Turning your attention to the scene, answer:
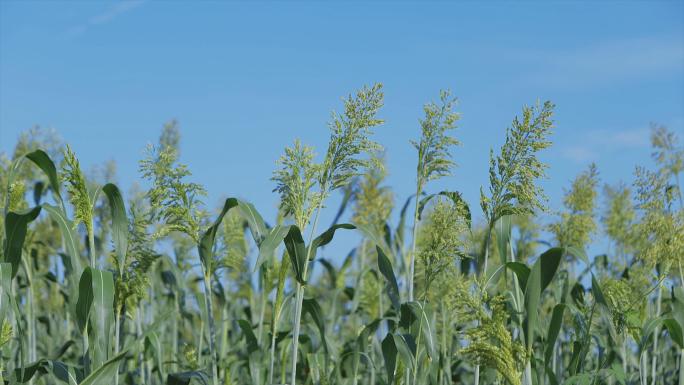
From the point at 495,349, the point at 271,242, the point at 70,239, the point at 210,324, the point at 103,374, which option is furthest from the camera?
the point at 210,324

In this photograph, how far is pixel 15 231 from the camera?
4598mm

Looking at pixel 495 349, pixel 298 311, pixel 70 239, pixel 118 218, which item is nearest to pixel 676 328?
pixel 495 349

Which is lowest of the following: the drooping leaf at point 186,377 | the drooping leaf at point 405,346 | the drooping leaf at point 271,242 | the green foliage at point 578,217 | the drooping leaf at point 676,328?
the drooping leaf at point 186,377

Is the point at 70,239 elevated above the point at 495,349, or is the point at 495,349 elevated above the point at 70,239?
the point at 70,239

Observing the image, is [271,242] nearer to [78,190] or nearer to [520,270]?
[78,190]

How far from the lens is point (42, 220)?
11.8 meters

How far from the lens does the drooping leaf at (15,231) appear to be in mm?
4555

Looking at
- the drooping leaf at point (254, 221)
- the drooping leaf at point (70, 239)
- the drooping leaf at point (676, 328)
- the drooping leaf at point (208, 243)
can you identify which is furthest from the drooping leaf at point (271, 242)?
the drooping leaf at point (676, 328)

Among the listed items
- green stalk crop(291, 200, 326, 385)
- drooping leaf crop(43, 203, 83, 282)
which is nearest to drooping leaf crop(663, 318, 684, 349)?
green stalk crop(291, 200, 326, 385)

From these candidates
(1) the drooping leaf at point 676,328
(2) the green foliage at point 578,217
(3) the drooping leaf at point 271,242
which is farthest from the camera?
(2) the green foliage at point 578,217

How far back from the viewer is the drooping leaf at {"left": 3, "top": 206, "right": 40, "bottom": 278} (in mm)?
4555

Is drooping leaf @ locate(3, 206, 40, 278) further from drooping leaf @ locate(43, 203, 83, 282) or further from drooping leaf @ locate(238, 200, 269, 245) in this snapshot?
drooping leaf @ locate(238, 200, 269, 245)

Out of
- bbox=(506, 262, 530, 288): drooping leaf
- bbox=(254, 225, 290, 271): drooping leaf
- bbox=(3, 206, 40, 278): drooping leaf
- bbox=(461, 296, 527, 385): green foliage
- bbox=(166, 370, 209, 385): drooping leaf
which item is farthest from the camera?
bbox=(166, 370, 209, 385): drooping leaf

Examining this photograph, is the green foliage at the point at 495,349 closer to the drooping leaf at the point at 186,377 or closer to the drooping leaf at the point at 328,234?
the drooping leaf at the point at 328,234
